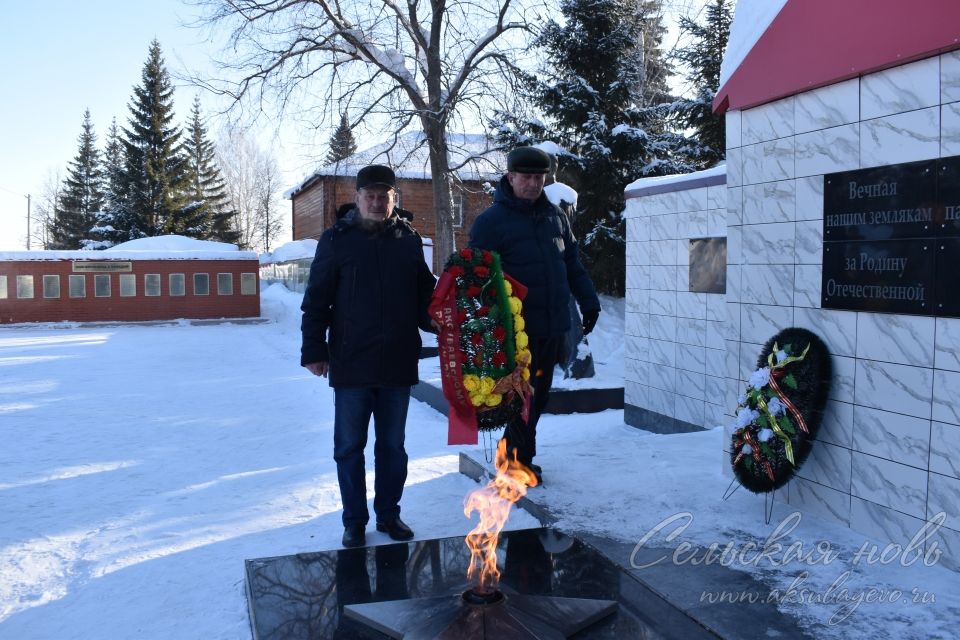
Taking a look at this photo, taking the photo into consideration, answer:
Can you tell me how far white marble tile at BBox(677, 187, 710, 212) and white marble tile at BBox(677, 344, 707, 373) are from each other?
1282 millimetres

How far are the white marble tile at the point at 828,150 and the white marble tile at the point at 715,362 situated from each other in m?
2.81

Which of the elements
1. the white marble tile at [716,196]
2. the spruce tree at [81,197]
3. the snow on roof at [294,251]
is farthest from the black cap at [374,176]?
the spruce tree at [81,197]

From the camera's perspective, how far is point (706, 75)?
19312mm

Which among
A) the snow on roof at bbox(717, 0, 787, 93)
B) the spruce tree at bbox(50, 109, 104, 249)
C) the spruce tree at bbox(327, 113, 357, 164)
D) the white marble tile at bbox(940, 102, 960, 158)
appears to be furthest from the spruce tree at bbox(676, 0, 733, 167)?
the spruce tree at bbox(50, 109, 104, 249)

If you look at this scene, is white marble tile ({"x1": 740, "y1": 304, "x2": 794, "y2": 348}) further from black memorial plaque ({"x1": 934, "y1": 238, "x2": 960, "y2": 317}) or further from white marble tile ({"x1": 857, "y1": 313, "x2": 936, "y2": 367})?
black memorial plaque ({"x1": 934, "y1": 238, "x2": 960, "y2": 317})

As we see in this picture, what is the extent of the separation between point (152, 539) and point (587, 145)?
14.5 meters

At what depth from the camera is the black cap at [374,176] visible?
3.80 metres

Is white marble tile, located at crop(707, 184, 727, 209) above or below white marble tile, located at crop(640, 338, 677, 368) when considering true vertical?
above

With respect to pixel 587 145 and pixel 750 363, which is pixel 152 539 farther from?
pixel 587 145

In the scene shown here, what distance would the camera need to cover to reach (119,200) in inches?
1419

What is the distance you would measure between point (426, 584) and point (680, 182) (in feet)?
Result: 16.4

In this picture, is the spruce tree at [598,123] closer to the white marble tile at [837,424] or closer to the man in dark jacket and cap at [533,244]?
the man in dark jacket and cap at [533,244]

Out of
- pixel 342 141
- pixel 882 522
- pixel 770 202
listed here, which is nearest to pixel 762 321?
pixel 770 202

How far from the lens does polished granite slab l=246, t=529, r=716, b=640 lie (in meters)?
2.80
